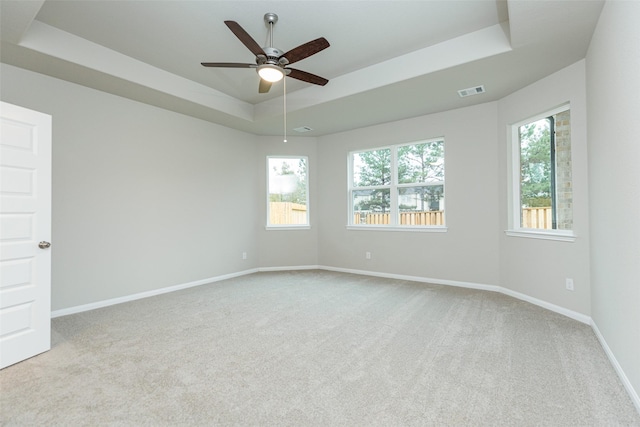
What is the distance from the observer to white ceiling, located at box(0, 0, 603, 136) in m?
2.69

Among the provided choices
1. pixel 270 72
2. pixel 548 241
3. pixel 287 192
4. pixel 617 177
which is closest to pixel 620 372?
pixel 617 177

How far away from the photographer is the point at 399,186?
5.37 metres

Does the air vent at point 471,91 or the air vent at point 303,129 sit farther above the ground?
the air vent at point 471,91

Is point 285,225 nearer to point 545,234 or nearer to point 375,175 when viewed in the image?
point 375,175

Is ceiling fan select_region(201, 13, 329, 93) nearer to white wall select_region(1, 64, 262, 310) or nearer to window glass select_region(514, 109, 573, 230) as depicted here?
white wall select_region(1, 64, 262, 310)

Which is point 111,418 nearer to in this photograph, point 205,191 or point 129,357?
point 129,357

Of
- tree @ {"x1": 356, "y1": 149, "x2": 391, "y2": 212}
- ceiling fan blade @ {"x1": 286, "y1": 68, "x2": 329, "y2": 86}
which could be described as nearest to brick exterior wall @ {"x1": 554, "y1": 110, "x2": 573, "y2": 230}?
tree @ {"x1": 356, "y1": 149, "x2": 391, "y2": 212}

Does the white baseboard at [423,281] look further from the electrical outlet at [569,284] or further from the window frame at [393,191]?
the window frame at [393,191]

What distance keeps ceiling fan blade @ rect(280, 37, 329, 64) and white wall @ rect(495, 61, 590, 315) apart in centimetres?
268

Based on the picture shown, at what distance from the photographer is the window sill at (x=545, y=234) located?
3.30 m

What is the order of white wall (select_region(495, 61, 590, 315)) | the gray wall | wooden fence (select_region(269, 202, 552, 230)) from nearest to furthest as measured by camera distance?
white wall (select_region(495, 61, 590, 315))
wooden fence (select_region(269, 202, 552, 230))
the gray wall

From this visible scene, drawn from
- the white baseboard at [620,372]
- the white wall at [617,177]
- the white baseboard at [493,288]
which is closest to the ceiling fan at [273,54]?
the white wall at [617,177]

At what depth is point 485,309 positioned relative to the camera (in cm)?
357

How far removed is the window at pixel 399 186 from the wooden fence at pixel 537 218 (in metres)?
1.14
